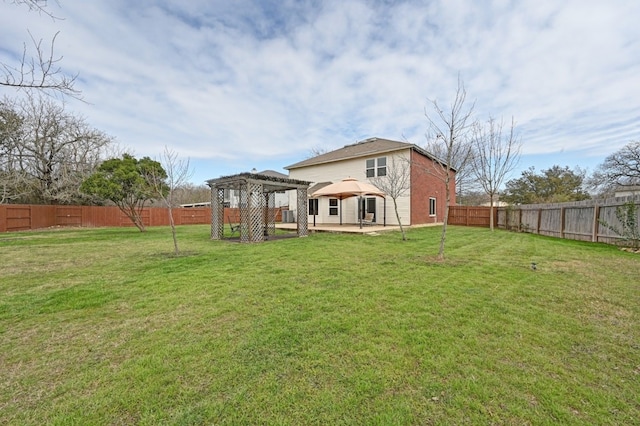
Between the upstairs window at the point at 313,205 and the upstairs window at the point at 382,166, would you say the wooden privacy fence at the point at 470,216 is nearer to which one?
the upstairs window at the point at 382,166

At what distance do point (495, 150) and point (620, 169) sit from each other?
1931cm

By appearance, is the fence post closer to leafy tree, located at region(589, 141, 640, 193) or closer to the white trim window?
the white trim window

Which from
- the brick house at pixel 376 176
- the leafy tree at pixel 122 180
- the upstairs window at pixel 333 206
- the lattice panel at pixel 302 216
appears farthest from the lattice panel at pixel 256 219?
the upstairs window at pixel 333 206

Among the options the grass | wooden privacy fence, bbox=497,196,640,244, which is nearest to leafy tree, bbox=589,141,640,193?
wooden privacy fence, bbox=497,196,640,244

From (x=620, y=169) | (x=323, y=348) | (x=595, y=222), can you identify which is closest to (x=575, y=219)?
(x=595, y=222)

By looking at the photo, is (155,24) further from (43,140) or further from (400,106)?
(43,140)

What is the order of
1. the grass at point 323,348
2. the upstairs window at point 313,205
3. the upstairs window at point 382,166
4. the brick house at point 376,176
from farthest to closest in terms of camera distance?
the upstairs window at point 313,205, the upstairs window at point 382,166, the brick house at point 376,176, the grass at point 323,348

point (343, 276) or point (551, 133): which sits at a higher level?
point (551, 133)

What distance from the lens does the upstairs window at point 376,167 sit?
17.6m

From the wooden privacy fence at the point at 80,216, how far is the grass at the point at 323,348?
1149cm

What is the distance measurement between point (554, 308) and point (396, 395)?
3135 mm

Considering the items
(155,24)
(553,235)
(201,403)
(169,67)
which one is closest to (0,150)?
(169,67)

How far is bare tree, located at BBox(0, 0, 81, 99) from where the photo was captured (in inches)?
129

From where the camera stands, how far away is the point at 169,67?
11438 mm
